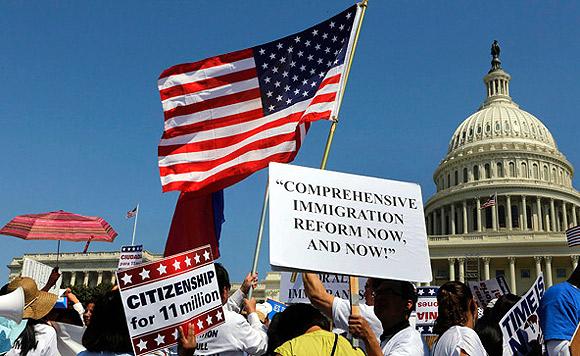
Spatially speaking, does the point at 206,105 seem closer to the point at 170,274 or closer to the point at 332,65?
the point at 332,65

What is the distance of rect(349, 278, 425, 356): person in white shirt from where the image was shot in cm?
359

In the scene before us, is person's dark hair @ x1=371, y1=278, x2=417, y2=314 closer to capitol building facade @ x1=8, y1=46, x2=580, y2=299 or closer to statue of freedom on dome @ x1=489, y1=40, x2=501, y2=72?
capitol building facade @ x1=8, y1=46, x2=580, y2=299

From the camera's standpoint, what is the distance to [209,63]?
848 cm

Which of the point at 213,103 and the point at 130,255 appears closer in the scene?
the point at 213,103

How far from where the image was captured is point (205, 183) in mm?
7820

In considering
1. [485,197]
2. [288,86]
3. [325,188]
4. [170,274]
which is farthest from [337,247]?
[485,197]

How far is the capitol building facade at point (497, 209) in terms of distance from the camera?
6078 centimetres

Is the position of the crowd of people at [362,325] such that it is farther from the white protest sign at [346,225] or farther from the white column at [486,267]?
the white column at [486,267]

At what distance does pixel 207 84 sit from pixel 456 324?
5.27 m

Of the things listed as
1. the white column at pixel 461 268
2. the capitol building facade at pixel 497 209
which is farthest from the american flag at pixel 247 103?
the white column at pixel 461 268

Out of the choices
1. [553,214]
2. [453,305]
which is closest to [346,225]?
[453,305]

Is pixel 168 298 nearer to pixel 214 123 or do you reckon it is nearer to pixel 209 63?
pixel 214 123

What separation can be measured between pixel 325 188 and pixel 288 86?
450 centimetres

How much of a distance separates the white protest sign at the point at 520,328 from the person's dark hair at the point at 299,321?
6.82 ft
